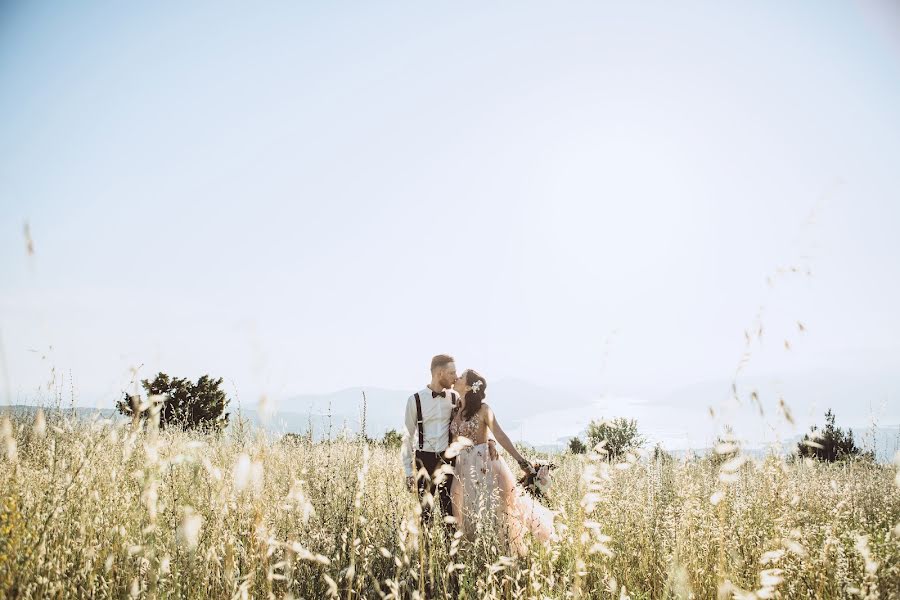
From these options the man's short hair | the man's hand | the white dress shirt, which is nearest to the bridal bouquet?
the man's hand

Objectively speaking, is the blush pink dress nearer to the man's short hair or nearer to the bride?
the bride

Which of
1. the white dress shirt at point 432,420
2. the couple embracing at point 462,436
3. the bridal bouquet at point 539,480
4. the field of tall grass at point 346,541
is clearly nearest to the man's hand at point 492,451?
the couple embracing at point 462,436

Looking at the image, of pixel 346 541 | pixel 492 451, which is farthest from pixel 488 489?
pixel 346 541

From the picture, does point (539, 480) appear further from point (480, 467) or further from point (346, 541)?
point (346, 541)

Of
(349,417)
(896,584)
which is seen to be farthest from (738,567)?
(349,417)

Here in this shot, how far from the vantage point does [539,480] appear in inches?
175

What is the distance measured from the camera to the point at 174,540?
8.05ft

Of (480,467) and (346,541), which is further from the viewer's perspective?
(480,467)

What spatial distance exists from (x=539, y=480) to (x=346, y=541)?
2.40 m

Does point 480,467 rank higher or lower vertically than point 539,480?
higher

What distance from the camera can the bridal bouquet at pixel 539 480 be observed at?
4.36 metres

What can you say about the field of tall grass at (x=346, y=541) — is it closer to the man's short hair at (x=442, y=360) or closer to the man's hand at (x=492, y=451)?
the man's hand at (x=492, y=451)

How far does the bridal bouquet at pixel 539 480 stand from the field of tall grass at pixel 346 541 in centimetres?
25

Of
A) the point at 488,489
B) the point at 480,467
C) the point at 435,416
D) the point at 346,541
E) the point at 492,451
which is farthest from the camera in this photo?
the point at 492,451
